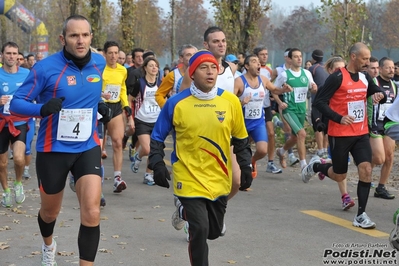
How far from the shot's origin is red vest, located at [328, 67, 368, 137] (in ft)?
27.6

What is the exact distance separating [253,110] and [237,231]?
3.06m

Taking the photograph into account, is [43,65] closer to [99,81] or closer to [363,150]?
[99,81]

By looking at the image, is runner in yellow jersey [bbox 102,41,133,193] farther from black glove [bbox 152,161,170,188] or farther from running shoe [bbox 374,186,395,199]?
black glove [bbox 152,161,170,188]

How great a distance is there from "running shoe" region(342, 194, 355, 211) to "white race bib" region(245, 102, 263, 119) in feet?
6.75

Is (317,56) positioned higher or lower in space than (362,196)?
higher

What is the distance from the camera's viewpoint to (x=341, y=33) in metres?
17.9

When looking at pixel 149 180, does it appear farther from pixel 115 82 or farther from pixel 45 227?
pixel 45 227

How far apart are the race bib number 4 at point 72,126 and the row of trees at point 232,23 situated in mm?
12205

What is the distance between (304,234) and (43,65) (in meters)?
3.40

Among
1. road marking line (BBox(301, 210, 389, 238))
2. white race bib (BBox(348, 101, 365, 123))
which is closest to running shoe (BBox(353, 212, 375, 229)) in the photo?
road marking line (BBox(301, 210, 389, 238))

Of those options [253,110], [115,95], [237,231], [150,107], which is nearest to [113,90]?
[115,95]

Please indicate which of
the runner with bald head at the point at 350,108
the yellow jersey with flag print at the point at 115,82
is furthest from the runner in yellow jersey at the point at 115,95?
Answer: the runner with bald head at the point at 350,108

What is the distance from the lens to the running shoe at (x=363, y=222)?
7920 mm

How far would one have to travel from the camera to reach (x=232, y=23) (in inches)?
830
